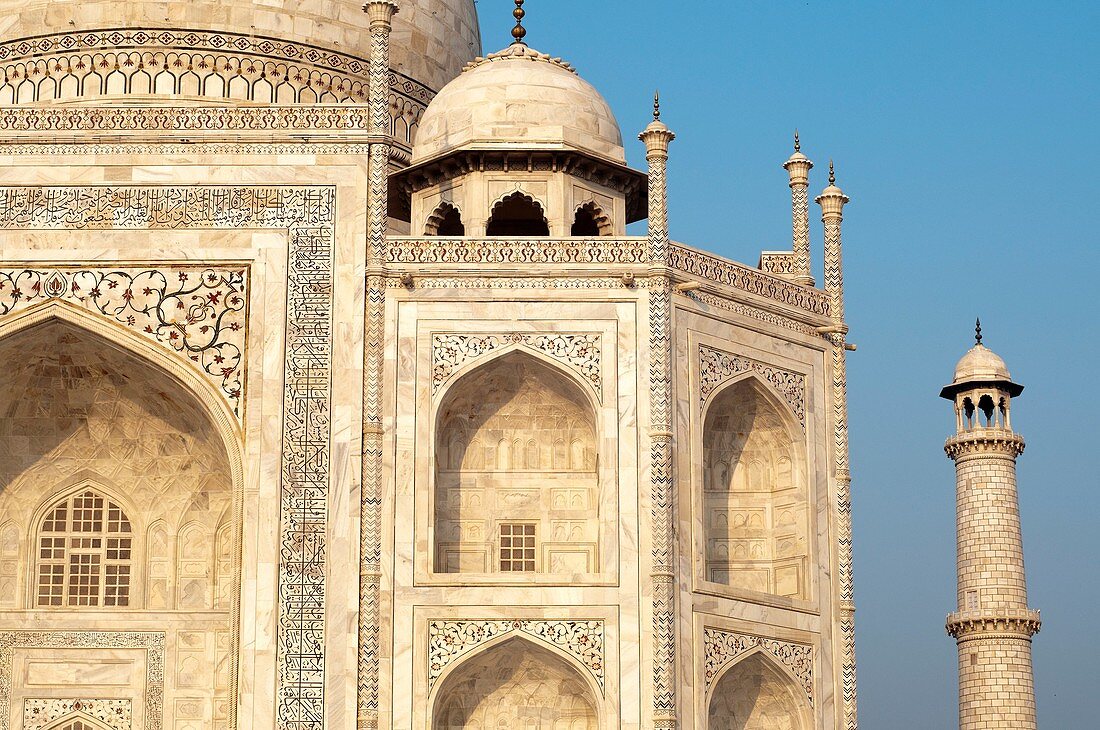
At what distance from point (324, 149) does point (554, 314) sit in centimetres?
241

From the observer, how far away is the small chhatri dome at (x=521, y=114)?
19.6m

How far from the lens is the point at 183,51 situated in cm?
2159

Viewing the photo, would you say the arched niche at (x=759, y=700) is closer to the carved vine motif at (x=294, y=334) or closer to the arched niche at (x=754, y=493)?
the arched niche at (x=754, y=493)

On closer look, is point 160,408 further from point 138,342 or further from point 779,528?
point 779,528

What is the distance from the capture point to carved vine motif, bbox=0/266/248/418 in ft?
59.7

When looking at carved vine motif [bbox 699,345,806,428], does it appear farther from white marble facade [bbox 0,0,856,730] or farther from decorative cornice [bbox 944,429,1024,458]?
decorative cornice [bbox 944,429,1024,458]

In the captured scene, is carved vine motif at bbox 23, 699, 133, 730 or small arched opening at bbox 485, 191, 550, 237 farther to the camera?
small arched opening at bbox 485, 191, 550, 237

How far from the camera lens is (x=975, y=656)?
22125mm

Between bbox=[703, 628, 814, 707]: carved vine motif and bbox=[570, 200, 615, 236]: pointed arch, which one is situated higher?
bbox=[570, 200, 615, 236]: pointed arch

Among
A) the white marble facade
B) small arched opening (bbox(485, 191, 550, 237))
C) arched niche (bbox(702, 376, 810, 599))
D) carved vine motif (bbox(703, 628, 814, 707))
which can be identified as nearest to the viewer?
the white marble facade

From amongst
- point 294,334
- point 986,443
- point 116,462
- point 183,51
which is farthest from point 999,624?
point 183,51

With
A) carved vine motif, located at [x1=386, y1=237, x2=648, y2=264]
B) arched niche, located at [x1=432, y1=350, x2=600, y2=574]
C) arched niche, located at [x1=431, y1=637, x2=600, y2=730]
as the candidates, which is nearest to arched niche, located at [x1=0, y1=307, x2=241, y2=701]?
arched niche, located at [x1=432, y1=350, x2=600, y2=574]

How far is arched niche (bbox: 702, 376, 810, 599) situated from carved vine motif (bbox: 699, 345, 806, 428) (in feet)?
0.31

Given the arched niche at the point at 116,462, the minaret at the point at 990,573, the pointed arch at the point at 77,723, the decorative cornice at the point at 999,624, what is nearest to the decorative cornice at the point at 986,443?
the minaret at the point at 990,573
